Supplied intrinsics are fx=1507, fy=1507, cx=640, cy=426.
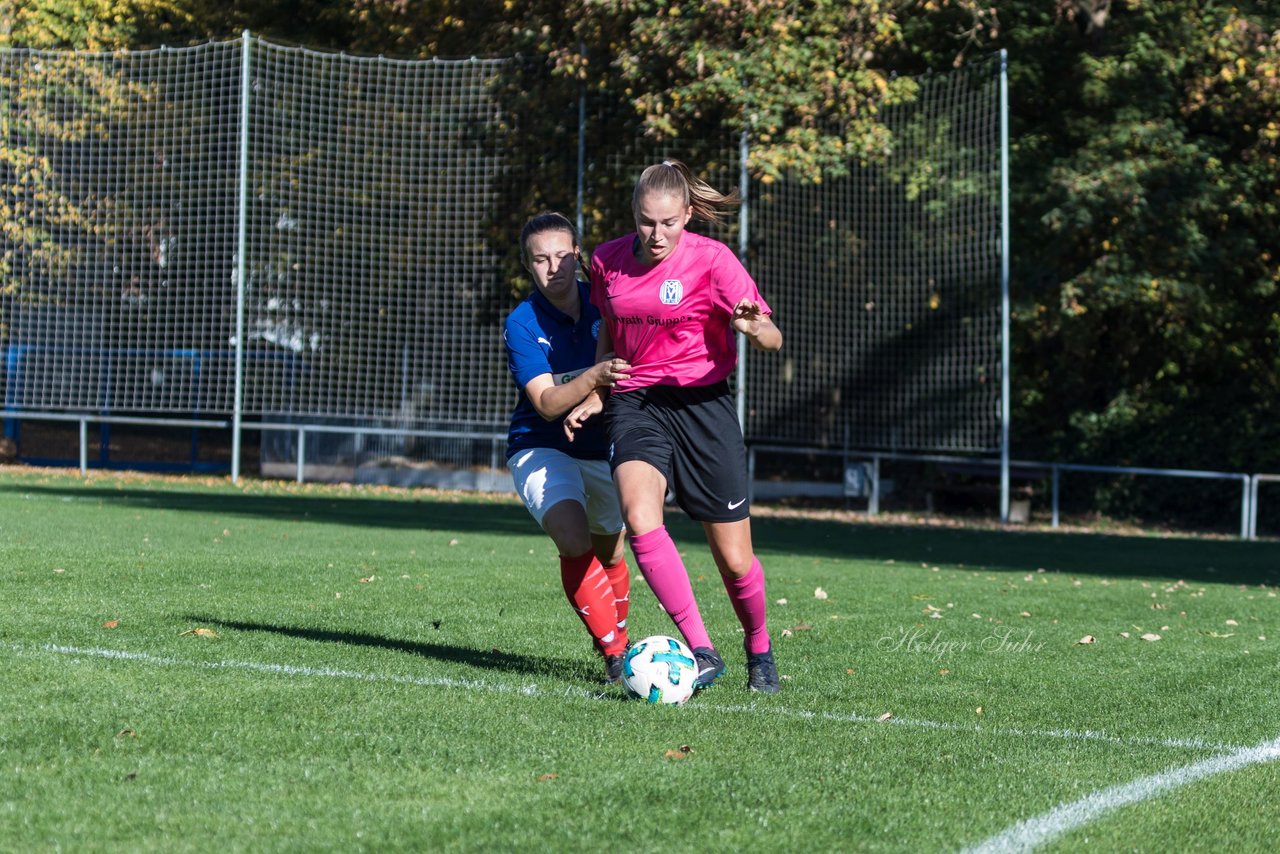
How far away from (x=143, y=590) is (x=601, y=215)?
14606mm

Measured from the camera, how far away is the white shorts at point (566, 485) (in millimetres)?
5727

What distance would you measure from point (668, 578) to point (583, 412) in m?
0.67

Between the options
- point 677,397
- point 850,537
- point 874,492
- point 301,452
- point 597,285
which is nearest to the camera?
point 677,397

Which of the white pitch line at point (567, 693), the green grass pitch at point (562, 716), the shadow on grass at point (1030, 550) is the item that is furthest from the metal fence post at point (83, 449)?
the white pitch line at point (567, 693)

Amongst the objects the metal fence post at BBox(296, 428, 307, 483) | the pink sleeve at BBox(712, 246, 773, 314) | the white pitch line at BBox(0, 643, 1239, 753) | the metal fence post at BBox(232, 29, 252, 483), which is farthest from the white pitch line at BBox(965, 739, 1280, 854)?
the metal fence post at BBox(296, 428, 307, 483)

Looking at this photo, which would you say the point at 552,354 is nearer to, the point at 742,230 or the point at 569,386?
the point at 569,386

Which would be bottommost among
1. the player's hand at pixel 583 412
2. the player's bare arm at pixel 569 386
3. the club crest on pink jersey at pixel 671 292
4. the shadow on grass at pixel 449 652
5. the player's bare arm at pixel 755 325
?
the shadow on grass at pixel 449 652

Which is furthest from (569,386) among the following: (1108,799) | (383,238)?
(383,238)

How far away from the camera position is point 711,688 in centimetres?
565

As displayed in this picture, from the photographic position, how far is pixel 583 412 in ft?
17.9

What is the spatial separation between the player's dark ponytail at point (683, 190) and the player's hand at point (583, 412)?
27.6 inches

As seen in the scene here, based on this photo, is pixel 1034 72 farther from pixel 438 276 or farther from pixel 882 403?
pixel 438 276

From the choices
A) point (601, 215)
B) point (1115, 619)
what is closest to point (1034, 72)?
point (601, 215)

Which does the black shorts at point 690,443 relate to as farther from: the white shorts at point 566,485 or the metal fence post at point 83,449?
the metal fence post at point 83,449
